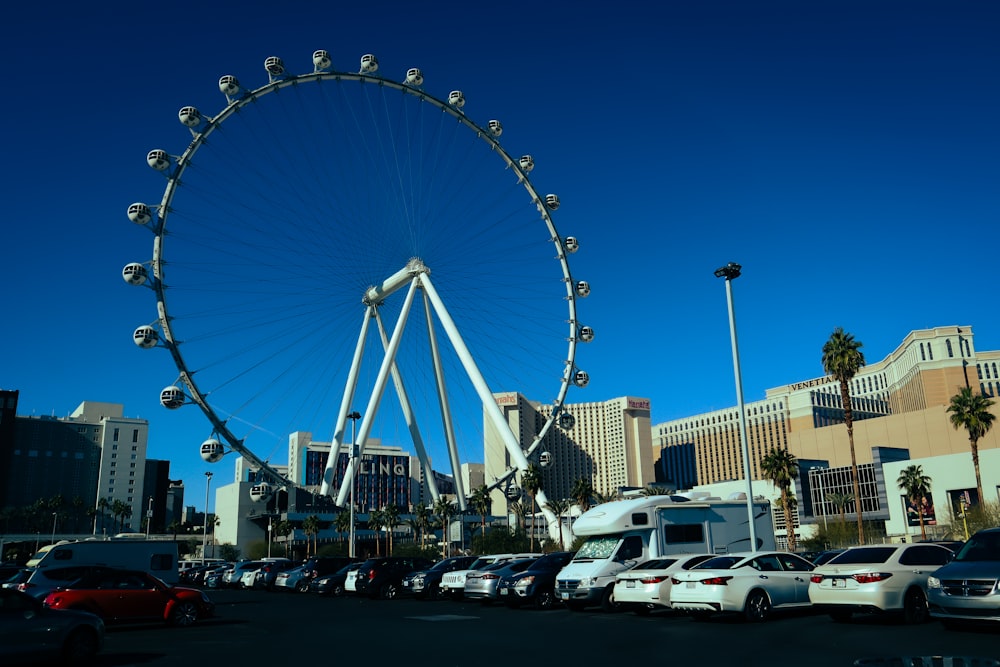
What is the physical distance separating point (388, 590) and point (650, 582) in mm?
15912

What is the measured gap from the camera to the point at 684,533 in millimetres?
25734

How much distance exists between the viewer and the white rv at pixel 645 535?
2336 centimetres

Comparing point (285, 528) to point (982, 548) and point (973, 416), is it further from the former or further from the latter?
point (982, 548)

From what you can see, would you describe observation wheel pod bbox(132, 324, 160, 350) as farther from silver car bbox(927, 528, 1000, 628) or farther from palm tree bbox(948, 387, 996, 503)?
palm tree bbox(948, 387, 996, 503)

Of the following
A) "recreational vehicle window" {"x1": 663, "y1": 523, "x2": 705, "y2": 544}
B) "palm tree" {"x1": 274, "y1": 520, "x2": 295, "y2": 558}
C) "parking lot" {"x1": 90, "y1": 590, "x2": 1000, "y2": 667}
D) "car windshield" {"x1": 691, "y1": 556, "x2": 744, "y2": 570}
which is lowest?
"parking lot" {"x1": 90, "y1": 590, "x2": 1000, "y2": 667}

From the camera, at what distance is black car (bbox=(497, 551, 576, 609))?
25.4 metres

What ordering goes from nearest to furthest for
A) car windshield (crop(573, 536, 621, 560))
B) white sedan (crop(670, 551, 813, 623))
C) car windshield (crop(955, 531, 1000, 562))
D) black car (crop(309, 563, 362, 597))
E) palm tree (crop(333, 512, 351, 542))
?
1. car windshield (crop(955, 531, 1000, 562))
2. white sedan (crop(670, 551, 813, 623))
3. car windshield (crop(573, 536, 621, 560))
4. black car (crop(309, 563, 362, 597))
5. palm tree (crop(333, 512, 351, 542))

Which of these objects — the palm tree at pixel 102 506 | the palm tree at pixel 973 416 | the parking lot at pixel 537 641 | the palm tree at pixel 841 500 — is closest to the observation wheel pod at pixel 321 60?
the parking lot at pixel 537 641

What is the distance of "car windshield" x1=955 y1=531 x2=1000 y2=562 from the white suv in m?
15.5

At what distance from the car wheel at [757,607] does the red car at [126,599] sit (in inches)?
550

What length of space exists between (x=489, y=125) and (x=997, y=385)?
188 meters

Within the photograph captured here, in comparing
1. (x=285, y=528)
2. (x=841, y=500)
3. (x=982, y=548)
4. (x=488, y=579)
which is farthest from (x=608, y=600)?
(x=285, y=528)

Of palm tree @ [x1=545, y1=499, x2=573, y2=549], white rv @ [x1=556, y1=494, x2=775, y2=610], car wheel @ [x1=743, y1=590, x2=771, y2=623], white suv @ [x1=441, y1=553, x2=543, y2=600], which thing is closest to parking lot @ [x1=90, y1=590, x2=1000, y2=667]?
car wheel @ [x1=743, y1=590, x2=771, y2=623]

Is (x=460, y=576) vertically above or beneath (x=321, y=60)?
beneath
